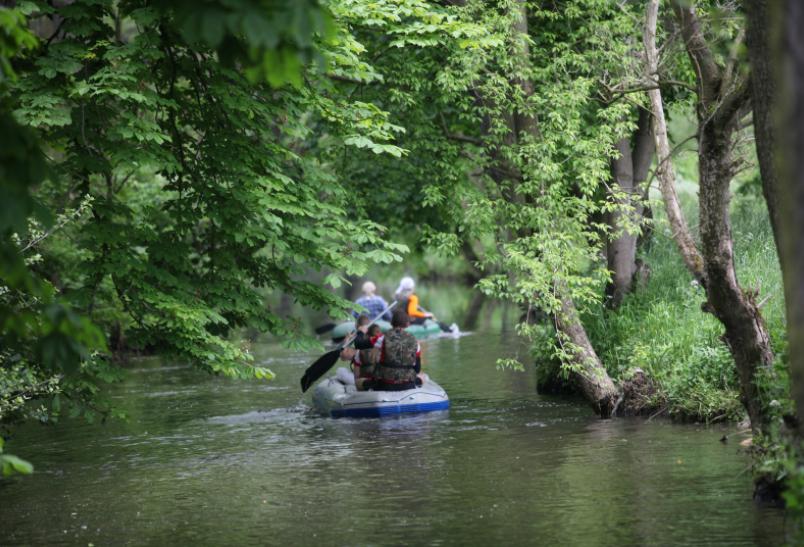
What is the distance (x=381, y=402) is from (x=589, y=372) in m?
3.15

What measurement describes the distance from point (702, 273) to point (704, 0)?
303 centimetres

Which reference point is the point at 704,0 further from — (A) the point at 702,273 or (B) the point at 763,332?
(B) the point at 763,332

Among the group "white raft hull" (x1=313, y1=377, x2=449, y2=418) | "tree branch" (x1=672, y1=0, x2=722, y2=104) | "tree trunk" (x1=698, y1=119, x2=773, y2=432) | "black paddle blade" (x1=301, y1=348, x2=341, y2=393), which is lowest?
"white raft hull" (x1=313, y1=377, x2=449, y2=418)

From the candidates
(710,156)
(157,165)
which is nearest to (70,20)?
(157,165)

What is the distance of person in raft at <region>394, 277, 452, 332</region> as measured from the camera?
85.1 ft

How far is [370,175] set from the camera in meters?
19.8

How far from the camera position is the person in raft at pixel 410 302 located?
2594 cm

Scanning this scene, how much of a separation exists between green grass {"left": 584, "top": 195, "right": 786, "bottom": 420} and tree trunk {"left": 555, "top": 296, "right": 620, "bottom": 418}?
0.38 m

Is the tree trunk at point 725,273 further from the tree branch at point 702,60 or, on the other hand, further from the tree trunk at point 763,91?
the tree trunk at point 763,91

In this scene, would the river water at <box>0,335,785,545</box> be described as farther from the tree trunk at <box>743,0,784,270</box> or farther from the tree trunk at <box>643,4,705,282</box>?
the tree trunk at <box>743,0,784,270</box>

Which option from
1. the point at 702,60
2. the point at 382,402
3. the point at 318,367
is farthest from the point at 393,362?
the point at 702,60

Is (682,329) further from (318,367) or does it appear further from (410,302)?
(410,302)

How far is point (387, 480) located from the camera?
11430 millimetres

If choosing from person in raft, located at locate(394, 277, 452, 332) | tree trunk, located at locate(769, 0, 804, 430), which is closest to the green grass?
tree trunk, located at locate(769, 0, 804, 430)
